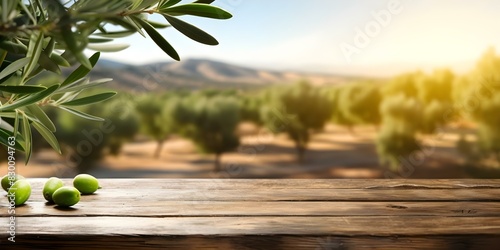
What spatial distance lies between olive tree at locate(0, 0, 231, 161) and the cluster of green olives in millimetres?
95

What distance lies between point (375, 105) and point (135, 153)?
1.86m

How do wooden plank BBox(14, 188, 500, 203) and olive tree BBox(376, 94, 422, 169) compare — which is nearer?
wooden plank BBox(14, 188, 500, 203)

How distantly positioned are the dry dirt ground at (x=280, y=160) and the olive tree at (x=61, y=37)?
2.92m

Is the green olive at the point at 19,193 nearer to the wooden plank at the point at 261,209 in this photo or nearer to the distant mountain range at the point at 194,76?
the wooden plank at the point at 261,209

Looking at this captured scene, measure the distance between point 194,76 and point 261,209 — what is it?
2795mm

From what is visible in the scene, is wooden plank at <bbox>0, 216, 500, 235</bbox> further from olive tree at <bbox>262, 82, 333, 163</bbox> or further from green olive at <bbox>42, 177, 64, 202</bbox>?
olive tree at <bbox>262, 82, 333, 163</bbox>

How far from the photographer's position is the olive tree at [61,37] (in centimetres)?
64

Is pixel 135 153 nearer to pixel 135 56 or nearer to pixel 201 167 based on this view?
pixel 201 167

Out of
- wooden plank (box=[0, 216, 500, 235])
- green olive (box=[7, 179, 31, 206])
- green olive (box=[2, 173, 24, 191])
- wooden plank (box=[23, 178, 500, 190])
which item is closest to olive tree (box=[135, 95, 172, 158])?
wooden plank (box=[23, 178, 500, 190])

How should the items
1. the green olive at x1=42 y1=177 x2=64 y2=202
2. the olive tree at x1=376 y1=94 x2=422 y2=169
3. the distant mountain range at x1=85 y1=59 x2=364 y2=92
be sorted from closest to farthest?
1. the green olive at x1=42 y1=177 x2=64 y2=202
2. the distant mountain range at x1=85 y1=59 x2=364 y2=92
3. the olive tree at x1=376 y1=94 x2=422 y2=169

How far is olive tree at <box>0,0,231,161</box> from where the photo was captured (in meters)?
0.64

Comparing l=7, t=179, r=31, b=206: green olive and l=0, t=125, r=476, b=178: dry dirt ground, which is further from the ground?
l=7, t=179, r=31, b=206: green olive

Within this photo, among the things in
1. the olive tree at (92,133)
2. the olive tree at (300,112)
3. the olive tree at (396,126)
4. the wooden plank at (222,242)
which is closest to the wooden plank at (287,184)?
the wooden plank at (222,242)

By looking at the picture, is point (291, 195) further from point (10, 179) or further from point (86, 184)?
point (10, 179)
